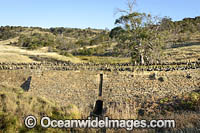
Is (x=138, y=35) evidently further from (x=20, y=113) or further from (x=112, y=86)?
(x=20, y=113)

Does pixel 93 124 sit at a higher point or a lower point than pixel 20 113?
lower

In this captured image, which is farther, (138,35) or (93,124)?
(138,35)

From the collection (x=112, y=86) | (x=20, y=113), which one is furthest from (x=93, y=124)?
(x=112, y=86)

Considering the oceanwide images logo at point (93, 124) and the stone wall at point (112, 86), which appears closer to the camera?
the oceanwide images logo at point (93, 124)

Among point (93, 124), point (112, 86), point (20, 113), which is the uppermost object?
point (20, 113)

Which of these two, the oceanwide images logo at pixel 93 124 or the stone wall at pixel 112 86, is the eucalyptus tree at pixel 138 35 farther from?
the oceanwide images logo at pixel 93 124

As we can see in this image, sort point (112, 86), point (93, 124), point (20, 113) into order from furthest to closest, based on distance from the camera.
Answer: point (112, 86) → point (20, 113) → point (93, 124)

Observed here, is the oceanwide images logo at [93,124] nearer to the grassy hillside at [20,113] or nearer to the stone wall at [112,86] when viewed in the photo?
the grassy hillside at [20,113]

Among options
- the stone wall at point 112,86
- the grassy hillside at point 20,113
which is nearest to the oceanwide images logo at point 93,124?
the grassy hillside at point 20,113

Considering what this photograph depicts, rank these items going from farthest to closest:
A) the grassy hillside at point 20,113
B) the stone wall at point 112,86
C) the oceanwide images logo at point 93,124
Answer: the stone wall at point 112,86 → the oceanwide images logo at point 93,124 → the grassy hillside at point 20,113

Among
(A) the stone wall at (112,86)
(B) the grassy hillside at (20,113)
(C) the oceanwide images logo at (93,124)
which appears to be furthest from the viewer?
(A) the stone wall at (112,86)

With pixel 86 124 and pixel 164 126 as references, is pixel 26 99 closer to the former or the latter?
pixel 86 124

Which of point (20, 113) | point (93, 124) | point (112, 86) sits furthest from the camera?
point (112, 86)

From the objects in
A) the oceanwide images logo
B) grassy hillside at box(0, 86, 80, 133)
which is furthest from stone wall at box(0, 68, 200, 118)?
the oceanwide images logo
